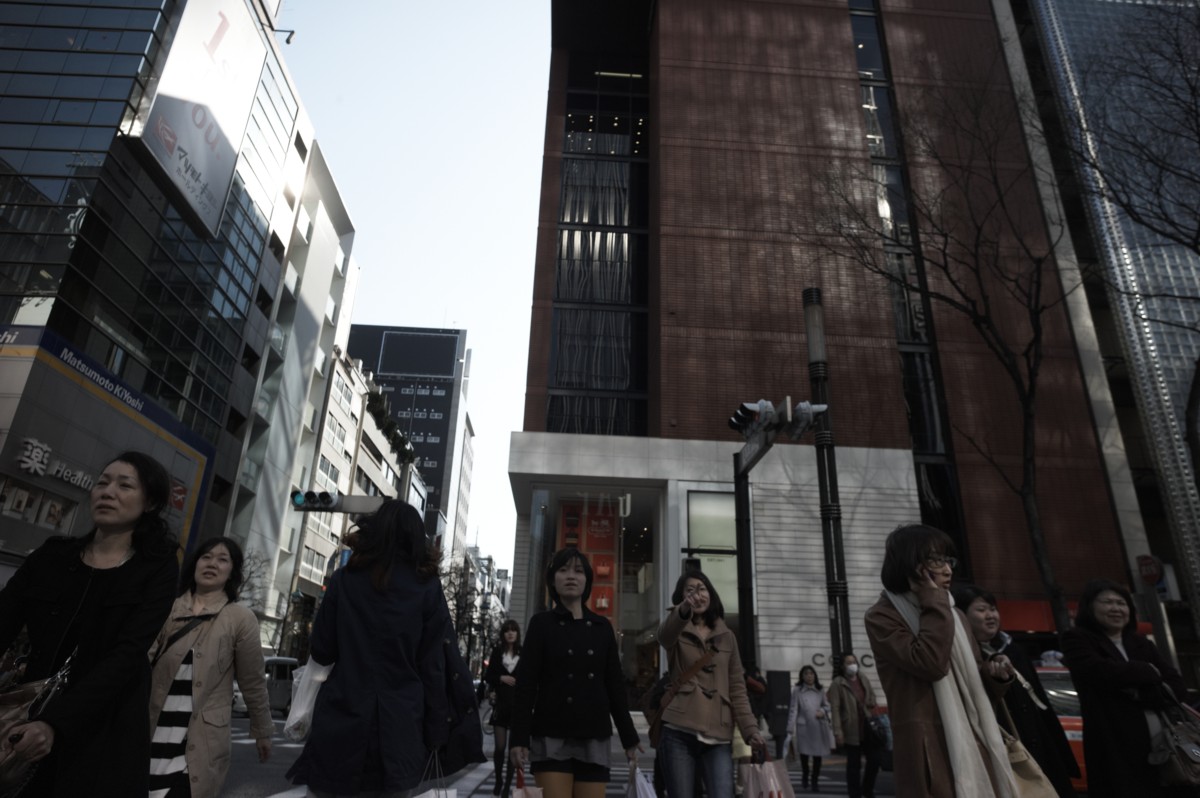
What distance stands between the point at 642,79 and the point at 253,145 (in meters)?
19.0

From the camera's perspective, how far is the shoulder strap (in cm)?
332

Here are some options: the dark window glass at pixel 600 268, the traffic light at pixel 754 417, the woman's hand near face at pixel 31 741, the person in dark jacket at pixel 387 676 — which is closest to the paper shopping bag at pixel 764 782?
the person in dark jacket at pixel 387 676

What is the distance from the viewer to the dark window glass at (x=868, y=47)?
29.7 m

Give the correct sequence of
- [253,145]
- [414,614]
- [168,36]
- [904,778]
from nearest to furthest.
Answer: [904,778], [414,614], [168,36], [253,145]

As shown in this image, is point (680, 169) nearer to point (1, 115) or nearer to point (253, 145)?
point (253, 145)

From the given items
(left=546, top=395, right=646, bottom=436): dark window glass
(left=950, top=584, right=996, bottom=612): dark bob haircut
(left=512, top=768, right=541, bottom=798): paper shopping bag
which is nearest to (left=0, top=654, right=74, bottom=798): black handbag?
(left=512, top=768, right=541, bottom=798): paper shopping bag

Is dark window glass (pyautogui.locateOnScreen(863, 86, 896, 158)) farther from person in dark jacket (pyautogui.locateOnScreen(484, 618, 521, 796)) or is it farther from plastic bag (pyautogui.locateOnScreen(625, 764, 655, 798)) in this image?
plastic bag (pyautogui.locateOnScreen(625, 764, 655, 798))

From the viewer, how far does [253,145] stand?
34062mm

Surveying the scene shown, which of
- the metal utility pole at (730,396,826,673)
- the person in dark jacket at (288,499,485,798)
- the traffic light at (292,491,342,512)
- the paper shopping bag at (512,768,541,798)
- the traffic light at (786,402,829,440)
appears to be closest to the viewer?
the person in dark jacket at (288,499,485,798)

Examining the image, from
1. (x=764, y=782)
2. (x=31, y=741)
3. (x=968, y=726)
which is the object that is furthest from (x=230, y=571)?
(x=968, y=726)

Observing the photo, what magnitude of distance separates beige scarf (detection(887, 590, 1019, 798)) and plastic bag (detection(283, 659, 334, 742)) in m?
2.18

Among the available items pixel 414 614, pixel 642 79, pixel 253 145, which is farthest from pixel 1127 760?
pixel 253 145

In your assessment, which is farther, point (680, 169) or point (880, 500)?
point (680, 169)

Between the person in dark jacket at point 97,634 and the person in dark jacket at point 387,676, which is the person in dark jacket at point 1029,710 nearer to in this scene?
the person in dark jacket at point 387,676
